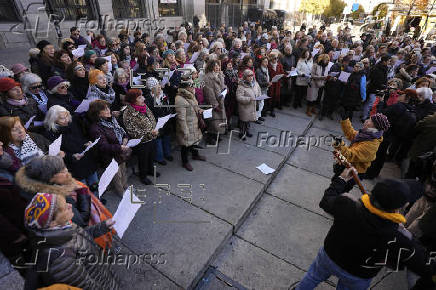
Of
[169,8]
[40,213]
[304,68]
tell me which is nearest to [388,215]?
[40,213]

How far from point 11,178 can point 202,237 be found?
88.9 inches

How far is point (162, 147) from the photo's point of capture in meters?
4.88

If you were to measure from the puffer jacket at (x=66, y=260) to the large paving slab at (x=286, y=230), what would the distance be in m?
2.18

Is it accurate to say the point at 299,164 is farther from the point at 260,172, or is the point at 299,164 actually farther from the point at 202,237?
the point at 202,237

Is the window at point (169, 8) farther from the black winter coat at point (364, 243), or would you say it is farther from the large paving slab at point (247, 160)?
the black winter coat at point (364, 243)

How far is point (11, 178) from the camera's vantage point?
2.41 meters

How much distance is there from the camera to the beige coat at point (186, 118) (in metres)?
4.21

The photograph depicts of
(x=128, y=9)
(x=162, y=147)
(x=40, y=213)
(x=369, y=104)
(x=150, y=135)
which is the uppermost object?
(x=128, y=9)

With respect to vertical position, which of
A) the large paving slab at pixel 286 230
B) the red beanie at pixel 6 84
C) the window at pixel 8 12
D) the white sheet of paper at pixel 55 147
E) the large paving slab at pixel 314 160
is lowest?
the large paving slab at pixel 286 230

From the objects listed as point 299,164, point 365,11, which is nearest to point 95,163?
point 299,164

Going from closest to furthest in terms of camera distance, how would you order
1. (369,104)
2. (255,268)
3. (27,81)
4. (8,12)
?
(255,268)
(27,81)
(369,104)
(8,12)

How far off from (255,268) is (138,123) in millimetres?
2636

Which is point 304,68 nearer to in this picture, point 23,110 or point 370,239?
point 370,239

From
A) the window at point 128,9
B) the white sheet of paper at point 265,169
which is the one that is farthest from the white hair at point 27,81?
the window at point 128,9
